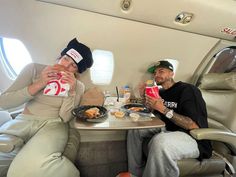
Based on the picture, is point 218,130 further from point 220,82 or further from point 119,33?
point 119,33

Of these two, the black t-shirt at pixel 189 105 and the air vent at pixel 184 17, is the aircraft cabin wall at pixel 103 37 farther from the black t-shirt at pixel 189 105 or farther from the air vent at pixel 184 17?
the black t-shirt at pixel 189 105

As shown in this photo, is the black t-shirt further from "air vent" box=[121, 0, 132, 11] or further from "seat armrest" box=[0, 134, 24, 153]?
"seat armrest" box=[0, 134, 24, 153]

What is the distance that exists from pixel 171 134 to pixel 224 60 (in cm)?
175

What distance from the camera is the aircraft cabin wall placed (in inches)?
66.5

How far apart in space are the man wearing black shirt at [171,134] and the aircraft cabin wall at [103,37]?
41 cm

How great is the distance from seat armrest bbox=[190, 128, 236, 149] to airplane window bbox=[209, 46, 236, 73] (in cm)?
132

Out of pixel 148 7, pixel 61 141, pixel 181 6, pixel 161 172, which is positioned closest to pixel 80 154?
pixel 61 141

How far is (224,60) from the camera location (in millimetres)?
2527

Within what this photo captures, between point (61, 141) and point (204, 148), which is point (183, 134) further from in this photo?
point (61, 141)

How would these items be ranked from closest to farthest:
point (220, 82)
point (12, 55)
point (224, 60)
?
1. point (220, 82)
2. point (12, 55)
3. point (224, 60)

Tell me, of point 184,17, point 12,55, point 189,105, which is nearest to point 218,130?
point 189,105

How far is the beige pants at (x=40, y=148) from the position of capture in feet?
3.76

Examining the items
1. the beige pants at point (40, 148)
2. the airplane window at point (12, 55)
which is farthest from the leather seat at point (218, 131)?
the airplane window at point (12, 55)

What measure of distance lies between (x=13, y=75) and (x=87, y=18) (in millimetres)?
1162
